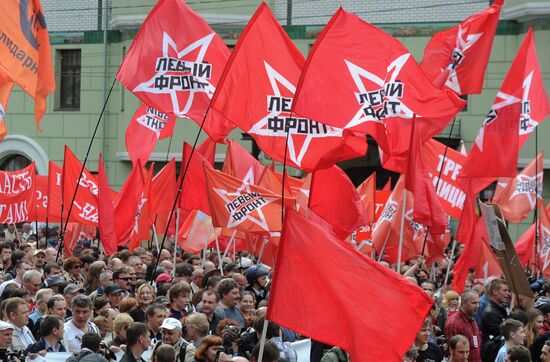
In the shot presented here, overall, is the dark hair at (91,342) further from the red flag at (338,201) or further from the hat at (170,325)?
the red flag at (338,201)

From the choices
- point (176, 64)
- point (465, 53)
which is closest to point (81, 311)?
point (176, 64)

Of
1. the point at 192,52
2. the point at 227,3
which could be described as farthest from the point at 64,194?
the point at 227,3

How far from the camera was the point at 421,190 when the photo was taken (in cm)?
1399

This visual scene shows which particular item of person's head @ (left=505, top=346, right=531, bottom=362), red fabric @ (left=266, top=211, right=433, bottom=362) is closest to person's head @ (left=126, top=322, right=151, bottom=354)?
red fabric @ (left=266, top=211, right=433, bottom=362)

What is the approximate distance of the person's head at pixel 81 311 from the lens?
1129cm

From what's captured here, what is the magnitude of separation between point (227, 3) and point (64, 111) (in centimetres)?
555

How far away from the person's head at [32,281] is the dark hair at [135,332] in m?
3.76

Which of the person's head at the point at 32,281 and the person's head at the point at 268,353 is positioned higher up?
the person's head at the point at 268,353

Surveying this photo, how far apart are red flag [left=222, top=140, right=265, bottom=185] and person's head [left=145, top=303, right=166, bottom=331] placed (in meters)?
7.29

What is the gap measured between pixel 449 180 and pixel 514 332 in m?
8.56

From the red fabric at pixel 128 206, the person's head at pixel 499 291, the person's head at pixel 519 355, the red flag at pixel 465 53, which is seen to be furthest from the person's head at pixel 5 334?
the red fabric at pixel 128 206

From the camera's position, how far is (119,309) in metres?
12.3

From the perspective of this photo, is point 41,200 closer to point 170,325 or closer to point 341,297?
point 170,325

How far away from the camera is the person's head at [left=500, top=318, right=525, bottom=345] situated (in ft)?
38.8
